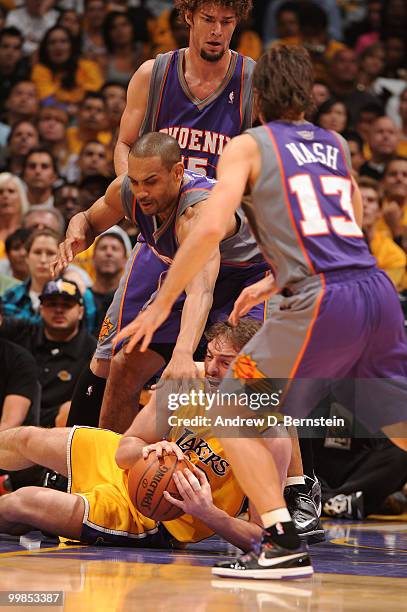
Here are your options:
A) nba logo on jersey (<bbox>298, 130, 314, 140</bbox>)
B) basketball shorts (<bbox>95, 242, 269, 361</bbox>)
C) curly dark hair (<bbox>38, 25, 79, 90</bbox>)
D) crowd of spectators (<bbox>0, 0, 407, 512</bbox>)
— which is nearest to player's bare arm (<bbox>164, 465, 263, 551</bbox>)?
basketball shorts (<bbox>95, 242, 269, 361</bbox>)

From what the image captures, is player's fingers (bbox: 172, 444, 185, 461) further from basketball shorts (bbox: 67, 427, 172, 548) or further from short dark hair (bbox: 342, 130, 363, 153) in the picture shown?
short dark hair (bbox: 342, 130, 363, 153)

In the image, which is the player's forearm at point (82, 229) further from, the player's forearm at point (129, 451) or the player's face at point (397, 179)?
the player's face at point (397, 179)

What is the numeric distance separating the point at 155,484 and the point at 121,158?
6.19ft

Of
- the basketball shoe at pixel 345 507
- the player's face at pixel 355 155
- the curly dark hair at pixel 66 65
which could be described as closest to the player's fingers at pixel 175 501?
the basketball shoe at pixel 345 507

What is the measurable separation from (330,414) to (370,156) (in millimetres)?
5603

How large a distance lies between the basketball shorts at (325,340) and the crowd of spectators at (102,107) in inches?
147

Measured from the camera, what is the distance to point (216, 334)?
448 cm

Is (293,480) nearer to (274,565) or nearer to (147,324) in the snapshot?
(274,565)

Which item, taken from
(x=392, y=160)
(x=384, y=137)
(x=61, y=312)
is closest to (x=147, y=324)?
(x=61, y=312)

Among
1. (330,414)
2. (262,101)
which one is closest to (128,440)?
(262,101)

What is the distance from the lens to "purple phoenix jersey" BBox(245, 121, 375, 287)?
365cm

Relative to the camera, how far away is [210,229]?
11.5 ft

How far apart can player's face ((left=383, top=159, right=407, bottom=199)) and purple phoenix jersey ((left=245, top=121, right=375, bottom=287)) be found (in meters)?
6.17

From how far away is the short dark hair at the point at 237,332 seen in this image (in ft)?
14.4
